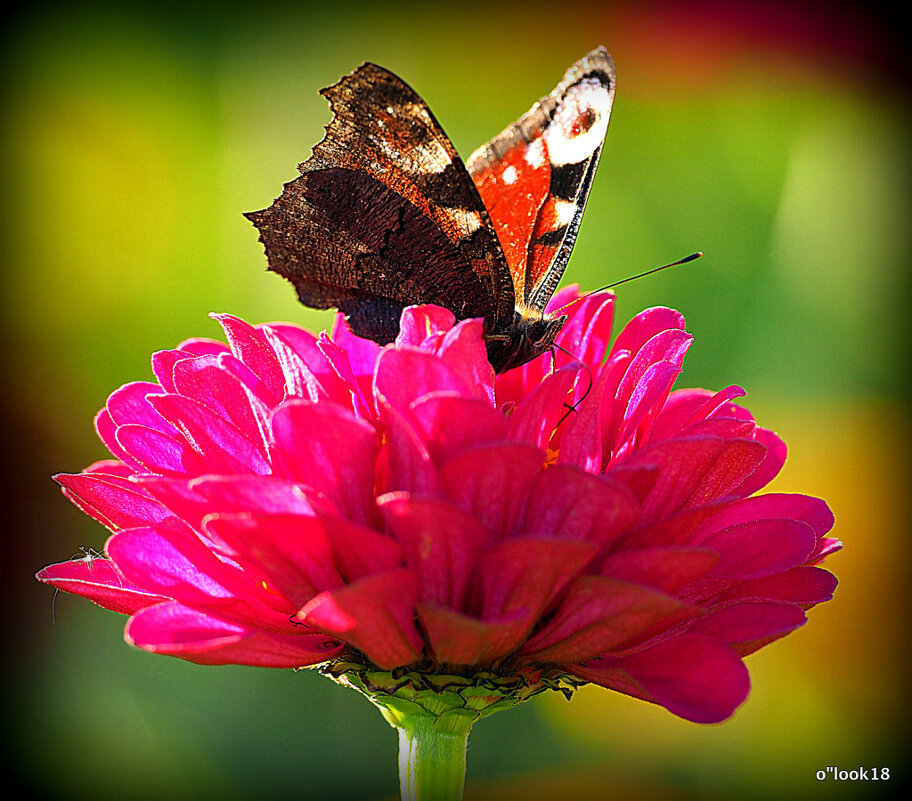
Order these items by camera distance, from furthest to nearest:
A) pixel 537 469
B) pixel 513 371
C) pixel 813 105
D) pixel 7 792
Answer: pixel 813 105 → pixel 7 792 → pixel 513 371 → pixel 537 469

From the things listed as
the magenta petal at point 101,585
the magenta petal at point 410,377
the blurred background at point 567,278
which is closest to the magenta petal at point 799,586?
the magenta petal at point 410,377

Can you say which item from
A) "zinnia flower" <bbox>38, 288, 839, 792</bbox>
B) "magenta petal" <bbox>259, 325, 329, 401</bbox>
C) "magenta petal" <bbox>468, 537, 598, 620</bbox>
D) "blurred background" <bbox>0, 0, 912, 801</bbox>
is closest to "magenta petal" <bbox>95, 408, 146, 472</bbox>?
"zinnia flower" <bbox>38, 288, 839, 792</bbox>

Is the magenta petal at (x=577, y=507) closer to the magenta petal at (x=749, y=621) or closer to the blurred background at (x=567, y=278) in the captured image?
the magenta petal at (x=749, y=621)

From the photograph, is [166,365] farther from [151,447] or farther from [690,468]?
[690,468]

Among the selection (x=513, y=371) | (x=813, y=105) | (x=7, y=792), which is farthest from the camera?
(x=813, y=105)

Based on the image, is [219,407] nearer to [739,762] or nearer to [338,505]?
[338,505]

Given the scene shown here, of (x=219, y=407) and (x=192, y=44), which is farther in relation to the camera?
(x=192, y=44)

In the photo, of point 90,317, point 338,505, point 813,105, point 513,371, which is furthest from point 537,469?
point 813,105

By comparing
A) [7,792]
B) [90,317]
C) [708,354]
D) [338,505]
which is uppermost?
[90,317]
